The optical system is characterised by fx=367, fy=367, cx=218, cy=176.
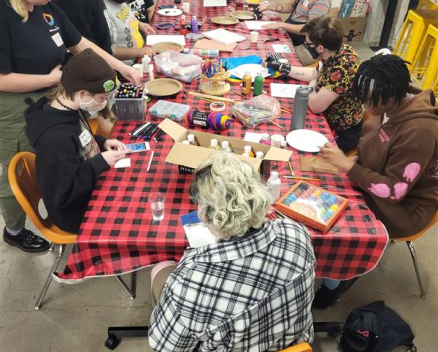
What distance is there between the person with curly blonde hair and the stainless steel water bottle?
98 cm

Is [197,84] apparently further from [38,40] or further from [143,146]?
[38,40]

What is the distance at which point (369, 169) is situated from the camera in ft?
5.82

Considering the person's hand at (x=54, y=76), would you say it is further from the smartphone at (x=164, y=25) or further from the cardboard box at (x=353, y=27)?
the cardboard box at (x=353, y=27)

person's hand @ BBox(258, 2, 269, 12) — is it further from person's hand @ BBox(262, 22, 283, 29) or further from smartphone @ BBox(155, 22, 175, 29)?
smartphone @ BBox(155, 22, 175, 29)

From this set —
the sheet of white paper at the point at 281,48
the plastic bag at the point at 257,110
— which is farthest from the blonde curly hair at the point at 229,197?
the sheet of white paper at the point at 281,48

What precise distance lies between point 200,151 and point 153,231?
0.44m

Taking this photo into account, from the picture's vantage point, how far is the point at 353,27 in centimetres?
557

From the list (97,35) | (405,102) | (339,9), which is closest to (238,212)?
(405,102)

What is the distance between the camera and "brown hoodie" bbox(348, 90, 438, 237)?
1.62m

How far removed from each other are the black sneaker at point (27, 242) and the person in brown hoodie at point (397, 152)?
195cm

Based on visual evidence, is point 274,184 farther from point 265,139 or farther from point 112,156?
point 112,156

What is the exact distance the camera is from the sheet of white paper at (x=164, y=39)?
127 inches

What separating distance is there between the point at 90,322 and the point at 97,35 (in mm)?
2031

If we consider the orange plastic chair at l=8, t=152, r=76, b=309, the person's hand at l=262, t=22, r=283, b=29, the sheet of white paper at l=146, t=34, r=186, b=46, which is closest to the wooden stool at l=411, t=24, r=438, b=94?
the person's hand at l=262, t=22, r=283, b=29
